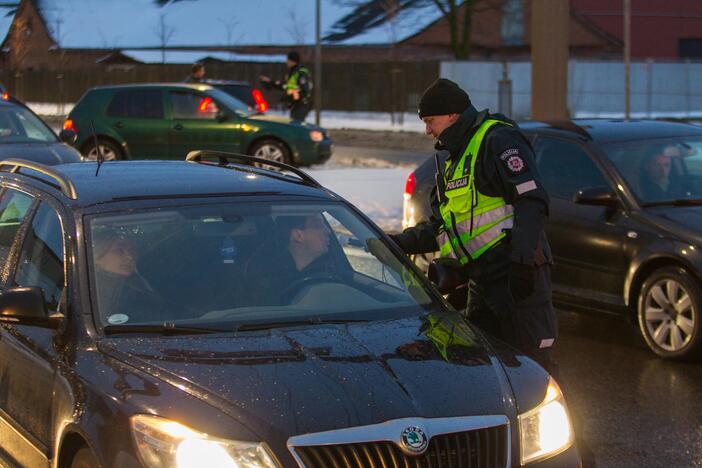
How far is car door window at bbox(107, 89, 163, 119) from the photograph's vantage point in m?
20.9

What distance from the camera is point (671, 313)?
821 centimetres

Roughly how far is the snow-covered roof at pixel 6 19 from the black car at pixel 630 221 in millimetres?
27681

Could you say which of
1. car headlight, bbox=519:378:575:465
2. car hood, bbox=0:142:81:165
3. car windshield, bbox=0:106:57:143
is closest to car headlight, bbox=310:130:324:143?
car windshield, bbox=0:106:57:143

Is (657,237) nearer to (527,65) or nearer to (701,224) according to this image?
(701,224)

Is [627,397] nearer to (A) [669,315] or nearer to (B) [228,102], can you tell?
(A) [669,315]

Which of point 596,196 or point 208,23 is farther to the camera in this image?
point 208,23

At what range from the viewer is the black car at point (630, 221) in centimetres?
819

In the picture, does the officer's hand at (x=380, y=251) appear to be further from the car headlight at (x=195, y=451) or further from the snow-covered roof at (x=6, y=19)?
the snow-covered roof at (x=6, y=19)

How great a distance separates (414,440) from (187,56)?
4931cm

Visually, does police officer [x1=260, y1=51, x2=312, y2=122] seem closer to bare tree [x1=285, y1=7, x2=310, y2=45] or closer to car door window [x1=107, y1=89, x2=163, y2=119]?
car door window [x1=107, y1=89, x2=163, y2=119]

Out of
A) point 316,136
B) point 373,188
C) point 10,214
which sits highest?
point 10,214

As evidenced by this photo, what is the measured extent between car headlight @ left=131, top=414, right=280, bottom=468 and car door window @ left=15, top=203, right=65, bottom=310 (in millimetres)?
1177

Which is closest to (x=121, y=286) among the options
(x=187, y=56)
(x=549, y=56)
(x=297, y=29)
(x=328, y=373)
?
(x=328, y=373)

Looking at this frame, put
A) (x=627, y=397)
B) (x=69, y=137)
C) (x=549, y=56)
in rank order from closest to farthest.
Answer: (x=627, y=397) < (x=549, y=56) < (x=69, y=137)
